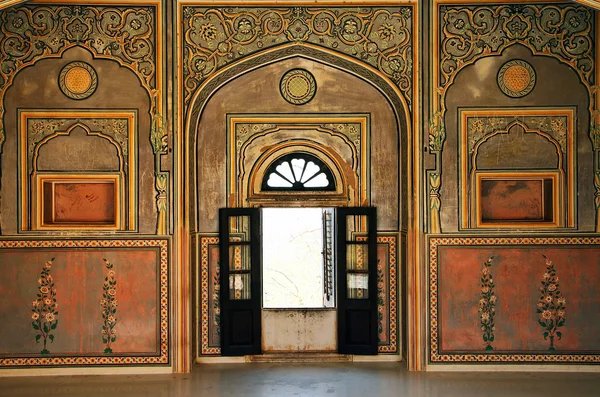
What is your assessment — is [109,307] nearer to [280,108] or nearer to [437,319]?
[280,108]

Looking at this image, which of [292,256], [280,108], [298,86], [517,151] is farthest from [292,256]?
[517,151]

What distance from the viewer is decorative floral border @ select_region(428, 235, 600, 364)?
6461 millimetres

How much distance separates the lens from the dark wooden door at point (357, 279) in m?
6.84

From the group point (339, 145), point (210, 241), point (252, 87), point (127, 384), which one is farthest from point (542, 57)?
point (127, 384)

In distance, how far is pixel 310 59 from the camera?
6750 millimetres

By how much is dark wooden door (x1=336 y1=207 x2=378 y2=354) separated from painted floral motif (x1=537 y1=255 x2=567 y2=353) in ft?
5.19

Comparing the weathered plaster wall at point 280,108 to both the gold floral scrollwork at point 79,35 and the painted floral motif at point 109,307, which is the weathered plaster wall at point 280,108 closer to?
the gold floral scrollwork at point 79,35

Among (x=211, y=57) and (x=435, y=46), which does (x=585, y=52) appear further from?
(x=211, y=57)

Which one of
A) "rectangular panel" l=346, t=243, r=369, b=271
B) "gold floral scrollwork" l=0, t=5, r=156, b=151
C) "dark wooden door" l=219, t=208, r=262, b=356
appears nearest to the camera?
"gold floral scrollwork" l=0, t=5, r=156, b=151

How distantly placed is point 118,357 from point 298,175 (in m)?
2.47

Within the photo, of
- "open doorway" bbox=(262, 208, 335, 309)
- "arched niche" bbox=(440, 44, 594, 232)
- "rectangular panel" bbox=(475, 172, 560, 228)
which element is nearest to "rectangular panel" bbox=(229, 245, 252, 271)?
"arched niche" bbox=(440, 44, 594, 232)

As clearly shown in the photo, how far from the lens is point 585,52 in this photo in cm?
639

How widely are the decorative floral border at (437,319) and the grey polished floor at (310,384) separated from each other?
148 mm

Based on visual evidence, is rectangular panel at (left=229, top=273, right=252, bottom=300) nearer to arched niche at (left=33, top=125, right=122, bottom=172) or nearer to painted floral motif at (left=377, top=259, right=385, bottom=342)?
painted floral motif at (left=377, top=259, right=385, bottom=342)
